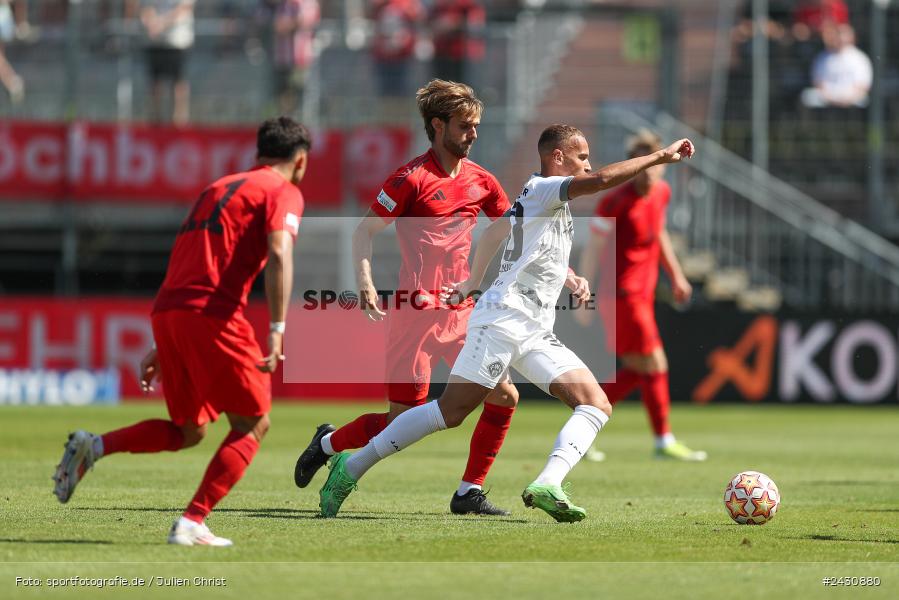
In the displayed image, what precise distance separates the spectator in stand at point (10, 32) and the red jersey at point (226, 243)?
17.6m

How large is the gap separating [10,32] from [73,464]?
749 inches

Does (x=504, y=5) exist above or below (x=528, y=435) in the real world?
above

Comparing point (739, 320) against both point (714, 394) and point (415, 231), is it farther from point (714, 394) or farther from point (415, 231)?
point (415, 231)

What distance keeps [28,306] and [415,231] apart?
543 inches

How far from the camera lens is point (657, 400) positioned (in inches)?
531

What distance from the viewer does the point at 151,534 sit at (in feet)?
25.0

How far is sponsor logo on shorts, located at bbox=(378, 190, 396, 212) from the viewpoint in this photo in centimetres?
882

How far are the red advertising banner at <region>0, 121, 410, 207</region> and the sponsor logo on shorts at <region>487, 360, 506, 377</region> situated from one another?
14201 millimetres

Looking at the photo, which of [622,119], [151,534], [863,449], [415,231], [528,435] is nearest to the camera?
[151,534]

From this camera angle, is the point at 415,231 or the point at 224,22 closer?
the point at 415,231

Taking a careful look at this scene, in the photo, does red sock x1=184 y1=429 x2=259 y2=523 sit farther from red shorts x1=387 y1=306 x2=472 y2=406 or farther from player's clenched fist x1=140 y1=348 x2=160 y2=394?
red shorts x1=387 y1=306 x2=472 y2=406

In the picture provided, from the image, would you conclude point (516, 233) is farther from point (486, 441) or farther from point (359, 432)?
point (359, 432)

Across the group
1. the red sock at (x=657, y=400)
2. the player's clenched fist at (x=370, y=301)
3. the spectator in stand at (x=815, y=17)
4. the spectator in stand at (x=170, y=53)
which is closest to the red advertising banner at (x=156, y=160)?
the spectator in stand at (x=170, y=53)

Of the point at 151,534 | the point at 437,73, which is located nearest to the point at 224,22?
the point at 437,73
